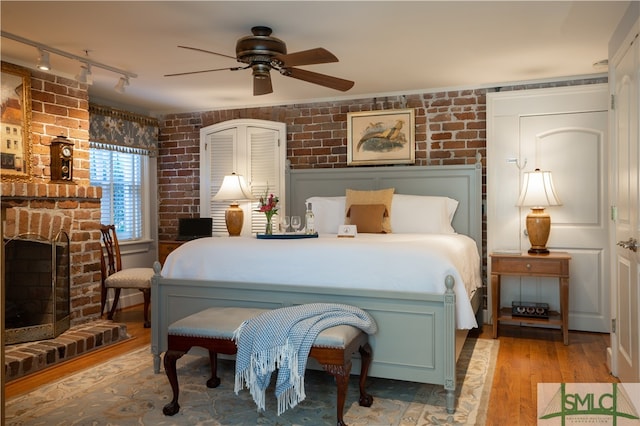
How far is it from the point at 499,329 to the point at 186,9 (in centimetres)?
391

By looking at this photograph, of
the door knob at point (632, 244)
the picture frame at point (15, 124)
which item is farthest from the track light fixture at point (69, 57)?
the door knob at point (632, 244)

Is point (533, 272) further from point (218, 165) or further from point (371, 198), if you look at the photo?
point (218, 165)

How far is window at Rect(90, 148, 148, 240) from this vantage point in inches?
224

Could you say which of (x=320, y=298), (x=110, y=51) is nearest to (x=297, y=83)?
(x=110, y=51)

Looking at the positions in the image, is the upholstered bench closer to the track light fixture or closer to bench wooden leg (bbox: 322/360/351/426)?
bench wooden leg (bbox: 322/360/351/426)

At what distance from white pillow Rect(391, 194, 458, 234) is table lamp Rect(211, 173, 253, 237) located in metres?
1.78

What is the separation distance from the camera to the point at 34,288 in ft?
13.8

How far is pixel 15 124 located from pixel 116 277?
5.54 feet

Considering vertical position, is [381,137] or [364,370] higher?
[381,137]

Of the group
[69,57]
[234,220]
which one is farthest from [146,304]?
[69,57]

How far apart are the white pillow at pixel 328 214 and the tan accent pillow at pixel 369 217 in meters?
0.27

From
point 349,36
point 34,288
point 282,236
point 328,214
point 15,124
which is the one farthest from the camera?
point 328,214

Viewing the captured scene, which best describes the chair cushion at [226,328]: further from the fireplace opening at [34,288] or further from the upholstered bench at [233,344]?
the fireplace opening at [34,288]

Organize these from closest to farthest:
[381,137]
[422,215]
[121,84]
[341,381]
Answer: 1. [341,381]
2. [121,84]
3. [422,215]
4. [381,137]
